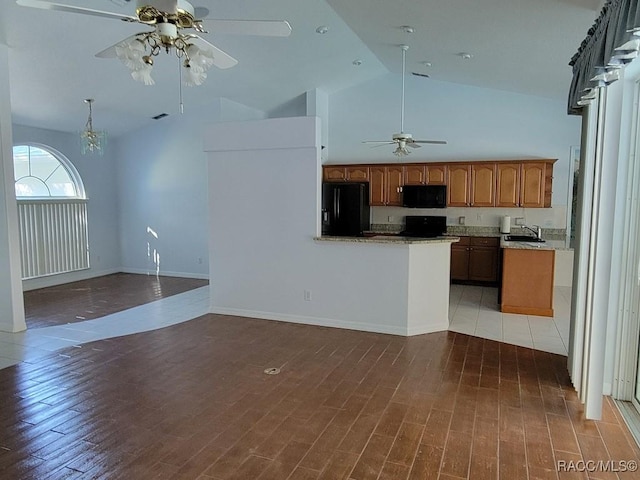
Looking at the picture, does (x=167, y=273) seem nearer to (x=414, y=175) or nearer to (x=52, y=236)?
(x=52, y=236)

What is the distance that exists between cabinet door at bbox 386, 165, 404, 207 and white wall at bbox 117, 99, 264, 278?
9.62 feet

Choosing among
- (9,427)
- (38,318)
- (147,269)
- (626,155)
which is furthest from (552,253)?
(147,269)

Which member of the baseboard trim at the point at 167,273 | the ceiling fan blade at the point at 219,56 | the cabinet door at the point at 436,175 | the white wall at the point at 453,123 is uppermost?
the white wall at the point at 453,123

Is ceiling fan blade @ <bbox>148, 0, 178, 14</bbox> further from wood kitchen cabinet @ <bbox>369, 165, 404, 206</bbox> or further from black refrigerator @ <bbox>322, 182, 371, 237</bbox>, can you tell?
wood kitchen cabinet @ <bbox>369, 165, 404, 206</bbox>

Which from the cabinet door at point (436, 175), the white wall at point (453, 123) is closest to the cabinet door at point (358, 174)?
the white wall at point (453, 123)

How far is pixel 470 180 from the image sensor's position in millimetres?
7238

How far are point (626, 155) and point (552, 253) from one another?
2402 mm

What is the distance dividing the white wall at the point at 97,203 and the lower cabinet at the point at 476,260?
6676 mm

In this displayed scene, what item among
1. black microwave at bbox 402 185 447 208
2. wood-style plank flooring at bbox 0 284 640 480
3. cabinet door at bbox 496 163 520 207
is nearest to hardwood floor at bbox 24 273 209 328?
wood-style plank flooring at bbox 0 284 640 480

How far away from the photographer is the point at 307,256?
506 cm

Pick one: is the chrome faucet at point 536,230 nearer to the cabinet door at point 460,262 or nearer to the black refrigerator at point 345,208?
the cabinet door at point 460,262

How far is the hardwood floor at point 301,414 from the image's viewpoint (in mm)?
2389

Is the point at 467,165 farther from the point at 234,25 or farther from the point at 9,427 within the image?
the point at 9,427

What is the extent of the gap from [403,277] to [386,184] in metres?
3.45
